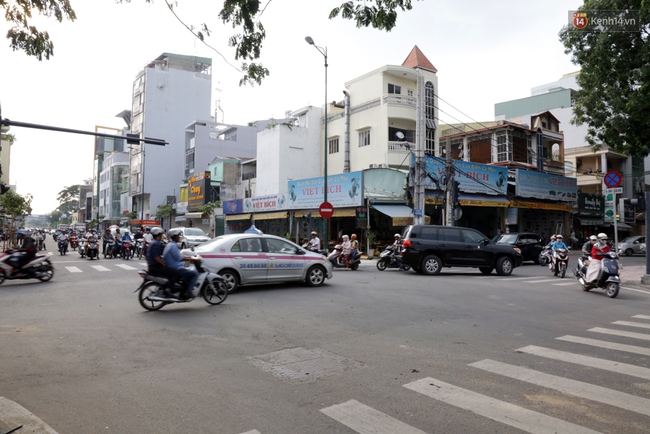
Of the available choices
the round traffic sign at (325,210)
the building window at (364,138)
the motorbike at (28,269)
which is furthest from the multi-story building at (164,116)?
the motorbike at (28,269)

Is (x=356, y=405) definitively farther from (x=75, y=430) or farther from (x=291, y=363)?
(x=75, y=430)

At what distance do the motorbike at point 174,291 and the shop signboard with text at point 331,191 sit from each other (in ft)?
Answer: 51.1

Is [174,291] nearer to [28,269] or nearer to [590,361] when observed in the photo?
[28,269]

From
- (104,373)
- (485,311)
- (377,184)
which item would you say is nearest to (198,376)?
(104,373)

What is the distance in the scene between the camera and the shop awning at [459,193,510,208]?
26380 millimetres

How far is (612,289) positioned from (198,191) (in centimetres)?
3753

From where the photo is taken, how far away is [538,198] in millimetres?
31047

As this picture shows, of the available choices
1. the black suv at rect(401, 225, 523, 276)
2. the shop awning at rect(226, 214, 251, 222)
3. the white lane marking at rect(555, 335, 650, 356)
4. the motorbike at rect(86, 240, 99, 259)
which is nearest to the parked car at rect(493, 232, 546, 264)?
the black suv at rect(401, 225, 523, 276)

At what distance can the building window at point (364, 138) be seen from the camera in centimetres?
3177

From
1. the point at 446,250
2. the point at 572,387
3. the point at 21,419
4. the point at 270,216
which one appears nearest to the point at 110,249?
the point at 270,216

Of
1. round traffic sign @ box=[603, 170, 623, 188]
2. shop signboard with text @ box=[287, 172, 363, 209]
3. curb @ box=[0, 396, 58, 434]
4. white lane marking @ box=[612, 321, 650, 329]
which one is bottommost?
white lane marking @ box=[612, 321, 650, 329]

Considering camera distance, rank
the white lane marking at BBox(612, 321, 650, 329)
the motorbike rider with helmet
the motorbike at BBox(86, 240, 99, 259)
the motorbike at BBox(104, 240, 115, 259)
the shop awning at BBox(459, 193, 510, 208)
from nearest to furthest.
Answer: the white lane marking at BBox(612, 321, 650, 329), the motorbike rider with helmet, the motorbike at BBox(86, 240, 99, 259), the motorbike at BBox(104, 240, 115, 259), the shop awning at BBox(459, 193, 510, 208)

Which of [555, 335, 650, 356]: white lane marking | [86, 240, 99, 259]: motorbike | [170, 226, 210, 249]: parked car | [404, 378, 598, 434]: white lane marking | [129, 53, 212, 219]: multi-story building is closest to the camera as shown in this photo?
[404, 378, 598, 434]: white lane marking

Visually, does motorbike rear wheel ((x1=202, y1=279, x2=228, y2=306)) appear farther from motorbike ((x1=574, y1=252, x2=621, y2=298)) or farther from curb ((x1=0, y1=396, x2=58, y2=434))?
motorbike ((x1=574, y1=252, x2=621, y2=298))
